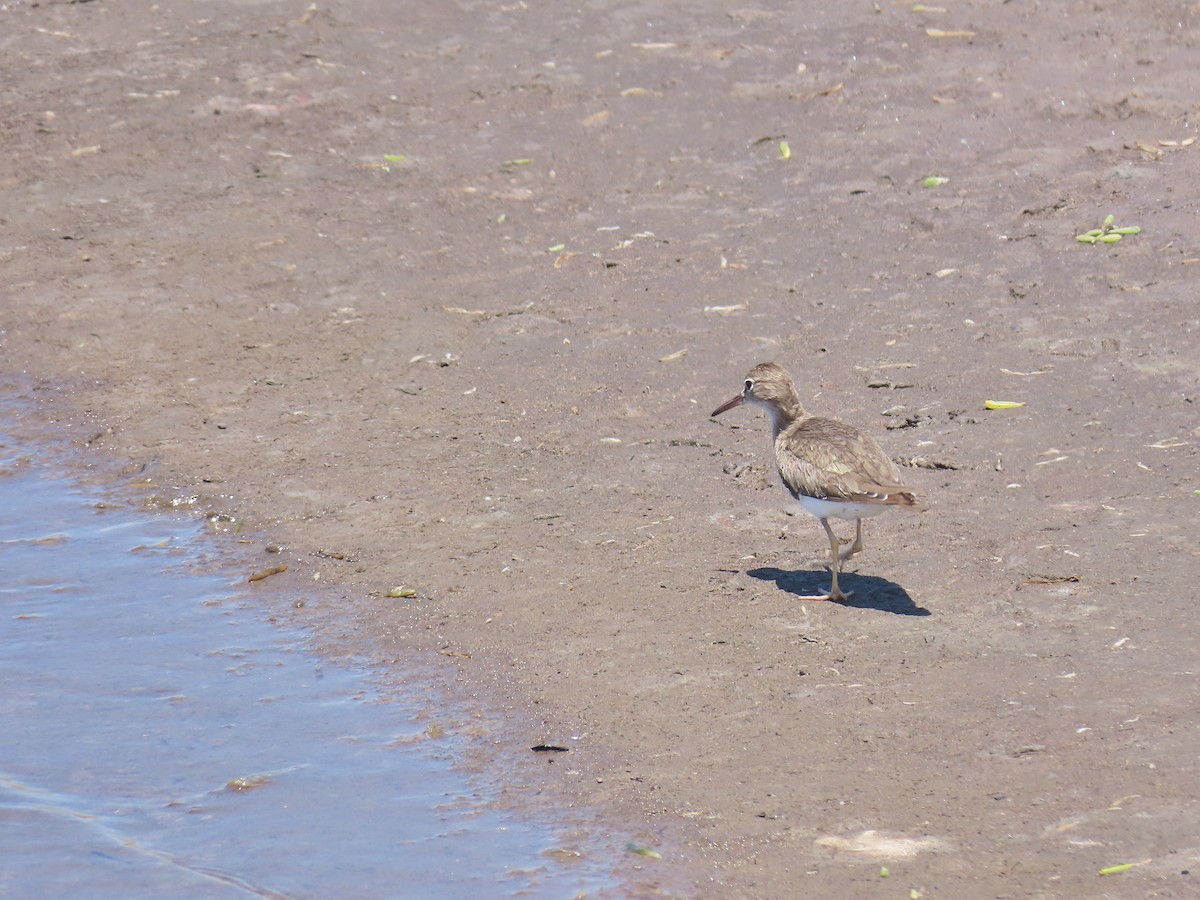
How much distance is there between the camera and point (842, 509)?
765 centimetres

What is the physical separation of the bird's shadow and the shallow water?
195 centimetres

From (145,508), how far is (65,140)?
6.14 m

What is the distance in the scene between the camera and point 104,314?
1186cm

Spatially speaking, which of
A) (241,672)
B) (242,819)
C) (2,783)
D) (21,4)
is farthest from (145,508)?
(21,4)

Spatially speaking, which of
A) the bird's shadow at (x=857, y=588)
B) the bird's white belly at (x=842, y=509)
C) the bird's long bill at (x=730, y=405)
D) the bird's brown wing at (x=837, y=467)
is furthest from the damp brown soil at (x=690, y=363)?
the bird's brown wing at (x=837, y=467)

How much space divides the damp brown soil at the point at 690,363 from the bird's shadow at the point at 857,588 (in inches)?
1.1

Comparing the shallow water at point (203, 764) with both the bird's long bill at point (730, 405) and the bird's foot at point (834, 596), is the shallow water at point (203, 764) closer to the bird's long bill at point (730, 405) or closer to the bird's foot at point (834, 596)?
the bird's foot at point (834, 596)

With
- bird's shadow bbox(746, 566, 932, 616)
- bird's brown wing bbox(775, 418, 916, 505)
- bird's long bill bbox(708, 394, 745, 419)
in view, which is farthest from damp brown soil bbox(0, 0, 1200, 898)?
bird's brown wing bbox(775, 418, 916, 505)

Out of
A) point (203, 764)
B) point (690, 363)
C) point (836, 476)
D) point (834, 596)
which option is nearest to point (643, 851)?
point (203, 764)

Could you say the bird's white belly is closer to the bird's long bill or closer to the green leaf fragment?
the bird's long bill

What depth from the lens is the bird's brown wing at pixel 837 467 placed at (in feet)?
24.7

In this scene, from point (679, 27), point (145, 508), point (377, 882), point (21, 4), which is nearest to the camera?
point (377, 882)

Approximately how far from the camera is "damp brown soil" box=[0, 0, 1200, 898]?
6.54 metres

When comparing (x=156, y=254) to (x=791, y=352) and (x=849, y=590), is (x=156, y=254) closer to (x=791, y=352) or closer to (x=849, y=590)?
(x=791, y=352)
